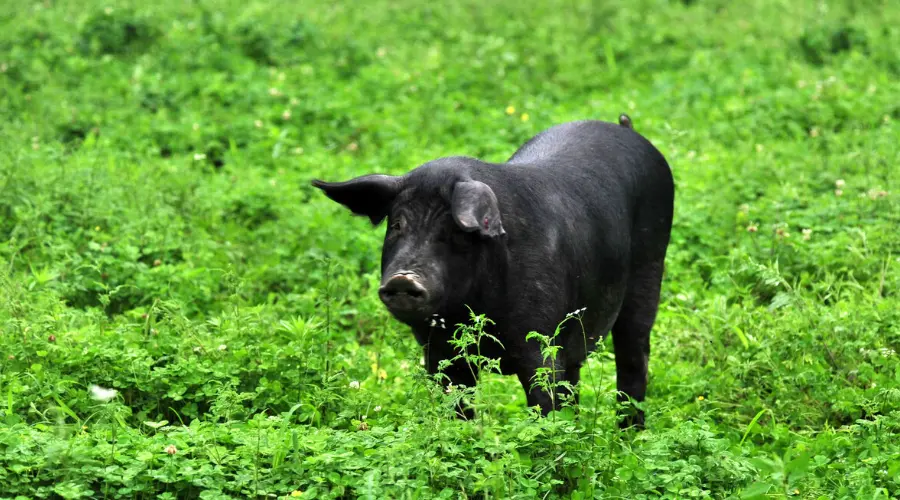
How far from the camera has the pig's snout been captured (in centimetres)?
456

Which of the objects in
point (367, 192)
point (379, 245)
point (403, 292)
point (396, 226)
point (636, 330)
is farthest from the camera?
point (379, 245)

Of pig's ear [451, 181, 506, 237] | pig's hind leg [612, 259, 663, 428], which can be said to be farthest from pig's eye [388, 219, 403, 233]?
pig's hind leg [612, 259, 663, 428]

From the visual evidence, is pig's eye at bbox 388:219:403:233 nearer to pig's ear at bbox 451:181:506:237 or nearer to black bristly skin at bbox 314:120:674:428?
black bristly skin at bbox 314:120:674:428

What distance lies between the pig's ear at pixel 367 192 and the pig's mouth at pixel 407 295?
1.70 feet

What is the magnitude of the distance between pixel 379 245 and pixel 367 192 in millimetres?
2951

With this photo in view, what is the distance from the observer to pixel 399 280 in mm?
4562

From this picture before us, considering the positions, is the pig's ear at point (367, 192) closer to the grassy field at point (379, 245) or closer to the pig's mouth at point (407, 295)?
the pig's mouth at point (407, 295)

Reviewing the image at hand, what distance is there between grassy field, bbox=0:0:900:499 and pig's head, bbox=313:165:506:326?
33 centimetres

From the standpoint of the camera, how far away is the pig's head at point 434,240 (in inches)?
181

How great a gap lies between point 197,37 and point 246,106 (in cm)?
161

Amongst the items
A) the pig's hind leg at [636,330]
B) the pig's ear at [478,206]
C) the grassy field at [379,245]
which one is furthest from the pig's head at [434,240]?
the pig's hind leg at [636,330]

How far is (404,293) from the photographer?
4.58 metres

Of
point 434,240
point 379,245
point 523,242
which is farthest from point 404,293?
point 379,245

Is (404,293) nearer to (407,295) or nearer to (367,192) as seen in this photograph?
(407,295)
